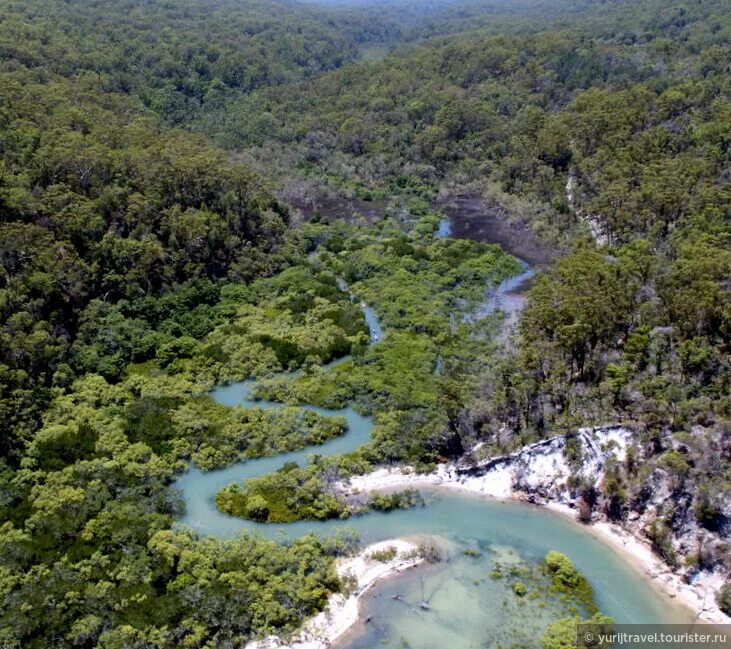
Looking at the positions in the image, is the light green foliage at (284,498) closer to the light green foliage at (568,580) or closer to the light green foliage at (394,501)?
the light green foliage at (394,501)

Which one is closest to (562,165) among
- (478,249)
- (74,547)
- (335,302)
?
(478,249)

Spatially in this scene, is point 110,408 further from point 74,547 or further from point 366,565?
point 366,565

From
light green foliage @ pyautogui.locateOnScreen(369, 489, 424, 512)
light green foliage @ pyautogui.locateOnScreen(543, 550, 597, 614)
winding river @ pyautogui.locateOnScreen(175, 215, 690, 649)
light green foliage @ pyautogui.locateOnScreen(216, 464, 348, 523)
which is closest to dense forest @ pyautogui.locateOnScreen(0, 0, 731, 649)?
light green foliage @ pyautogui.locateOnScreen(216, 464, 348, 523)

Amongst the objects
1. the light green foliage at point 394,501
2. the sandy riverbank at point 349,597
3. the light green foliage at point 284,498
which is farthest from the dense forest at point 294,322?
the light green foliage at point 394,501

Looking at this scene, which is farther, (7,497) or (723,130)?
(723,130)

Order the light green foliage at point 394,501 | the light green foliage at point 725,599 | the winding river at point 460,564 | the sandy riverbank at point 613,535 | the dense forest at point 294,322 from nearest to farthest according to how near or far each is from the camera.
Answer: the winding river at point 460,564 → the light green foliage at point 725,599 → the sandy riverbank at point 613,535 → the dense forest at point 294,322 → the light green foliage at point 394,501

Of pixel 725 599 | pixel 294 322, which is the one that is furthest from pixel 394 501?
pixel 294 322
